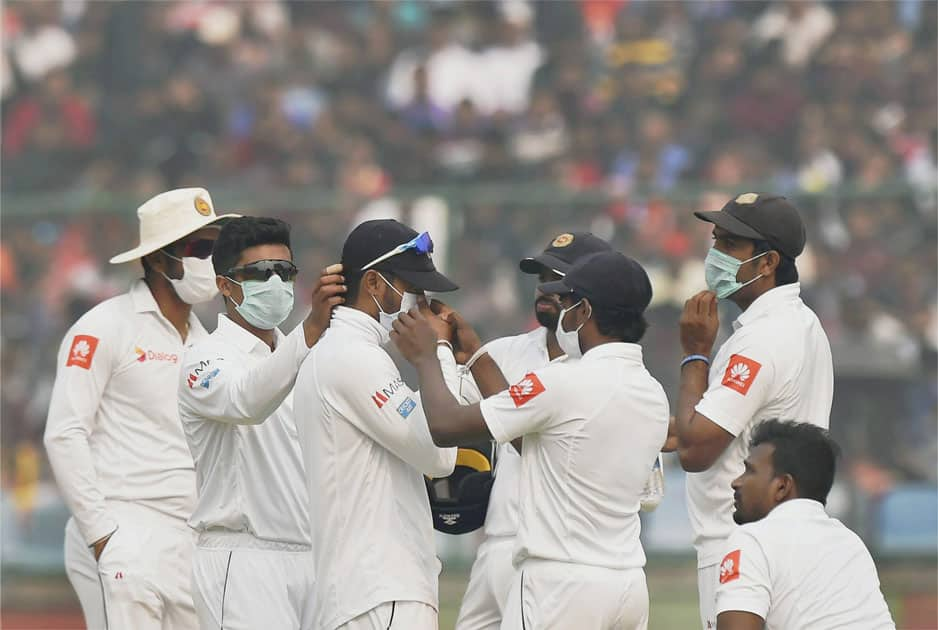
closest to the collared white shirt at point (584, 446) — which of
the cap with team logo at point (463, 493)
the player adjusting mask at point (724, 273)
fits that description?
the cap with team logo at point (463, 493)

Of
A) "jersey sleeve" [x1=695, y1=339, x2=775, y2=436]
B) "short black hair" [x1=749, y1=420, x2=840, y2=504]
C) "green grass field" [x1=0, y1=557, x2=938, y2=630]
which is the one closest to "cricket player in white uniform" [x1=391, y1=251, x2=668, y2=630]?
"short black hair" [x1=749, y1=420, x2=840, y2=504]

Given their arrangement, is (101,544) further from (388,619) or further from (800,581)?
(800,581)

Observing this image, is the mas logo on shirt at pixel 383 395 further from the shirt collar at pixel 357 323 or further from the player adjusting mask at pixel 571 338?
the player adjusting mask at pixel 571 338

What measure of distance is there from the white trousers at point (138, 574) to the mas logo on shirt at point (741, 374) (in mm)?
2291

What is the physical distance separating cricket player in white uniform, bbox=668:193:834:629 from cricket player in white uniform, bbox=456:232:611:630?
0.49 m

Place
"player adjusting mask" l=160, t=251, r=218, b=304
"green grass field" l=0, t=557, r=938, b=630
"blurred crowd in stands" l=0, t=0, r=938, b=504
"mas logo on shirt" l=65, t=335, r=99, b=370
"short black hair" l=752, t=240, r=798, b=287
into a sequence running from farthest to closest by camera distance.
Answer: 1. "blurred crowd in stands" l=0, t=0, r=938, b=504
2. "green grass field" l=0, t=557, r=938, b=630
3. "player adjusting mask" l=160, t=251, r=218, b=304
4. "mas logo on shirt" l=65, t=335, r=99, b=370
5. "short black hair" l=752, t=240, r=798, b=287

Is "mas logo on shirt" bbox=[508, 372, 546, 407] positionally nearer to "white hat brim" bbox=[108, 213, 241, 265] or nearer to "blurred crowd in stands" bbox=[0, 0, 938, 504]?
"white hat brim" bbox=[108, 213, 241, 265]

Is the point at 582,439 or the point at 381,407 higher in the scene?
the point at 381,407

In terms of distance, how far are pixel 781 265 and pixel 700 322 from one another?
1.26 ft

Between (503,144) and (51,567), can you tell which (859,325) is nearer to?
(503,144)

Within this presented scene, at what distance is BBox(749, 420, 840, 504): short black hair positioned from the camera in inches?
204

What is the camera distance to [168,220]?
683 centimetres

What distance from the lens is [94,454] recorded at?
682 cm

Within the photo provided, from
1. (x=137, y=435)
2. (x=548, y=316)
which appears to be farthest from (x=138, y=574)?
(x=548, y=316)
